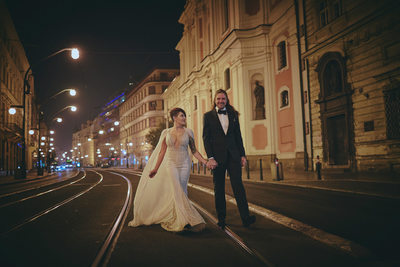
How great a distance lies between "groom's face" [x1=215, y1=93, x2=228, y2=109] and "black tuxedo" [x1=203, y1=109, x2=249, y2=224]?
0.11 meters

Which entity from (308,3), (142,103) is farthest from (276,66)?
(142,103)

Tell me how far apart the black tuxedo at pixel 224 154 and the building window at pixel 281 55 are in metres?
21.7

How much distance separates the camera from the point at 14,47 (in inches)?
1635

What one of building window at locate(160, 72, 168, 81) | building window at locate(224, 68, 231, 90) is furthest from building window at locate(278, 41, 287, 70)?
building window at locate(160, 72, 168, 81)

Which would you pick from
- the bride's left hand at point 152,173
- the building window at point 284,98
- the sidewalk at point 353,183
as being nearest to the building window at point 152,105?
the building window at point 284,98

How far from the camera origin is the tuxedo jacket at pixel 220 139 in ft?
15.8

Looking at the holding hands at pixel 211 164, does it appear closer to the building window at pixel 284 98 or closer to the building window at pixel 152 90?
the building window at pixel 284 98

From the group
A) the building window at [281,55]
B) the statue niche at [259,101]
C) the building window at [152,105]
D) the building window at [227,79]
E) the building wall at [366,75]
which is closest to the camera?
the building wall at [366,75]

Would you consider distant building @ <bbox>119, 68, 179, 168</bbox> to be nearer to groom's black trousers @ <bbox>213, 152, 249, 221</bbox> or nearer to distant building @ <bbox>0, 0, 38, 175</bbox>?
distant building @ <bbox>0, 0, 38, 175</bbox>

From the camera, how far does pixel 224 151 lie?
4.79 metres

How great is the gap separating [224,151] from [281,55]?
22647 mm

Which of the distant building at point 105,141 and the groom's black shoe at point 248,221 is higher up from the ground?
the distant building at point 105,141

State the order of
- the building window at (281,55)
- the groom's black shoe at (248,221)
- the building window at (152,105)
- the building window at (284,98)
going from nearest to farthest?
the groom's black shoe at (248,221) < the building window at (284,98) < the building window at (281,55) < the building window at (152,105)

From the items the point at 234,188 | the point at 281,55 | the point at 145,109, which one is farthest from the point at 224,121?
the point at 145,109
